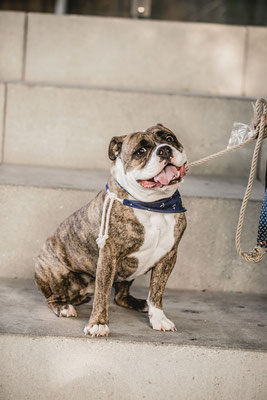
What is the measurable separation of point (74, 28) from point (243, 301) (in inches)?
88.0

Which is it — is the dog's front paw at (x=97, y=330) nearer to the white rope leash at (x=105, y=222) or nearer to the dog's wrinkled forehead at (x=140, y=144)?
the white rope leash at (x=105, y=222)

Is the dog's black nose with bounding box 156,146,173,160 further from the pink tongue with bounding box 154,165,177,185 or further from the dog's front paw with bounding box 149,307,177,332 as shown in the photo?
the dog's front paw with bounding box 149,307,177,332

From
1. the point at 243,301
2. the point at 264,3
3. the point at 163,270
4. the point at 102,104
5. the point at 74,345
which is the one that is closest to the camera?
the point at 74,345

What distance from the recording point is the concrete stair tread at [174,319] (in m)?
2.58

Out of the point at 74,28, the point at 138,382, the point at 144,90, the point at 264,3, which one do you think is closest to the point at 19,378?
the point at 138,382

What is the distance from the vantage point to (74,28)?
440cm

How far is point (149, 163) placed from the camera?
8.16 feet

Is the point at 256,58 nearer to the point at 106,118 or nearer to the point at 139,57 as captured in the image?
the point at 139,57

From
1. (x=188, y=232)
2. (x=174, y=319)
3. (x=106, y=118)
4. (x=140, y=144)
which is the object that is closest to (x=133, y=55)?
(x=106, y=118)

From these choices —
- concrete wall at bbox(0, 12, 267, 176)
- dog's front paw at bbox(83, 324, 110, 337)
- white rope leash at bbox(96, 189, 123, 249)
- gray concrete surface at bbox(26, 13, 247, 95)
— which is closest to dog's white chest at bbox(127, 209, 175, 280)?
white rope leash at bbox(96, 189, 123, 249)

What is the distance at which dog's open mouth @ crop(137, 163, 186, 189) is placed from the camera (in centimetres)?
250

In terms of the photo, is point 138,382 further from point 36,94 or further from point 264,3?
point 264,3

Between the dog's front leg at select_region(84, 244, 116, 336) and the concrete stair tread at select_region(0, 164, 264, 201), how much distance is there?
0.77 metres

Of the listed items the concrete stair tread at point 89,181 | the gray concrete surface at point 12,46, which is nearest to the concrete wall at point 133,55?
the gray concrete surface at point 12,46
